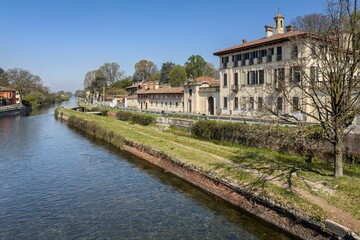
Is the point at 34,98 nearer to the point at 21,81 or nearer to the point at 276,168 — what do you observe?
the point at 21,81

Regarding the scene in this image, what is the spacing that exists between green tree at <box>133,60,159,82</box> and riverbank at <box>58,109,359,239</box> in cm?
9651

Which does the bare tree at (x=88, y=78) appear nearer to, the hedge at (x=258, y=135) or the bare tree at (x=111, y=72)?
the bare tree at (x=111, y=72)

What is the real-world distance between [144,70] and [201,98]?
7733 centimetres

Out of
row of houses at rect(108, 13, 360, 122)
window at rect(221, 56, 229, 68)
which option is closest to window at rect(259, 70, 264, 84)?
row of houses at rect(108, 13, 360, 122)

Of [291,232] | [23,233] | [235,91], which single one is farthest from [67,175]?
[235,91]

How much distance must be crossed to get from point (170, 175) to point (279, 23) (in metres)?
30.8

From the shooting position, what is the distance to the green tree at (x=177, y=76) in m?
90.0

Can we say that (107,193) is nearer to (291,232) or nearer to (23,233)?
(23,233)

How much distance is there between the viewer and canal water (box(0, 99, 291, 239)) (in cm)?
1193

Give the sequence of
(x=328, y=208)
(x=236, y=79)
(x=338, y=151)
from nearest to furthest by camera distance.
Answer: (x=328, y=208) < (x=338, y=151) < (x=236, y=79)

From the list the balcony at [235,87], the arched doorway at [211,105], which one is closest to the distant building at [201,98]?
the arched doorway at [211,105]

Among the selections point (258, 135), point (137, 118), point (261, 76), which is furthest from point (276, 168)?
point (137, 118)

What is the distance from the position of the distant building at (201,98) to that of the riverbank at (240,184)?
19478 millimetres

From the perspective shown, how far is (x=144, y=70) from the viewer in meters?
122
